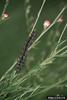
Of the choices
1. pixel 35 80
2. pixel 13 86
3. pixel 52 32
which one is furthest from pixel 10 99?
pixel 52 32

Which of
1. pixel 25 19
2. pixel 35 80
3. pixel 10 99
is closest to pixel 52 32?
pixel 25 19

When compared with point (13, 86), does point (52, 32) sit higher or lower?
higher

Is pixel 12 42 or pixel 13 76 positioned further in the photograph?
pixel 12 42

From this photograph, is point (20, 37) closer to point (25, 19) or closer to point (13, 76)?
point (25, 19)

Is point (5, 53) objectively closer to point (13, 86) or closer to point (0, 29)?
point (0, 29)

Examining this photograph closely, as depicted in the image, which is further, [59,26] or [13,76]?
[59,26]

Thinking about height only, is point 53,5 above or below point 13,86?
above

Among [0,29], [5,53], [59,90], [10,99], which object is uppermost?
[0,29]
